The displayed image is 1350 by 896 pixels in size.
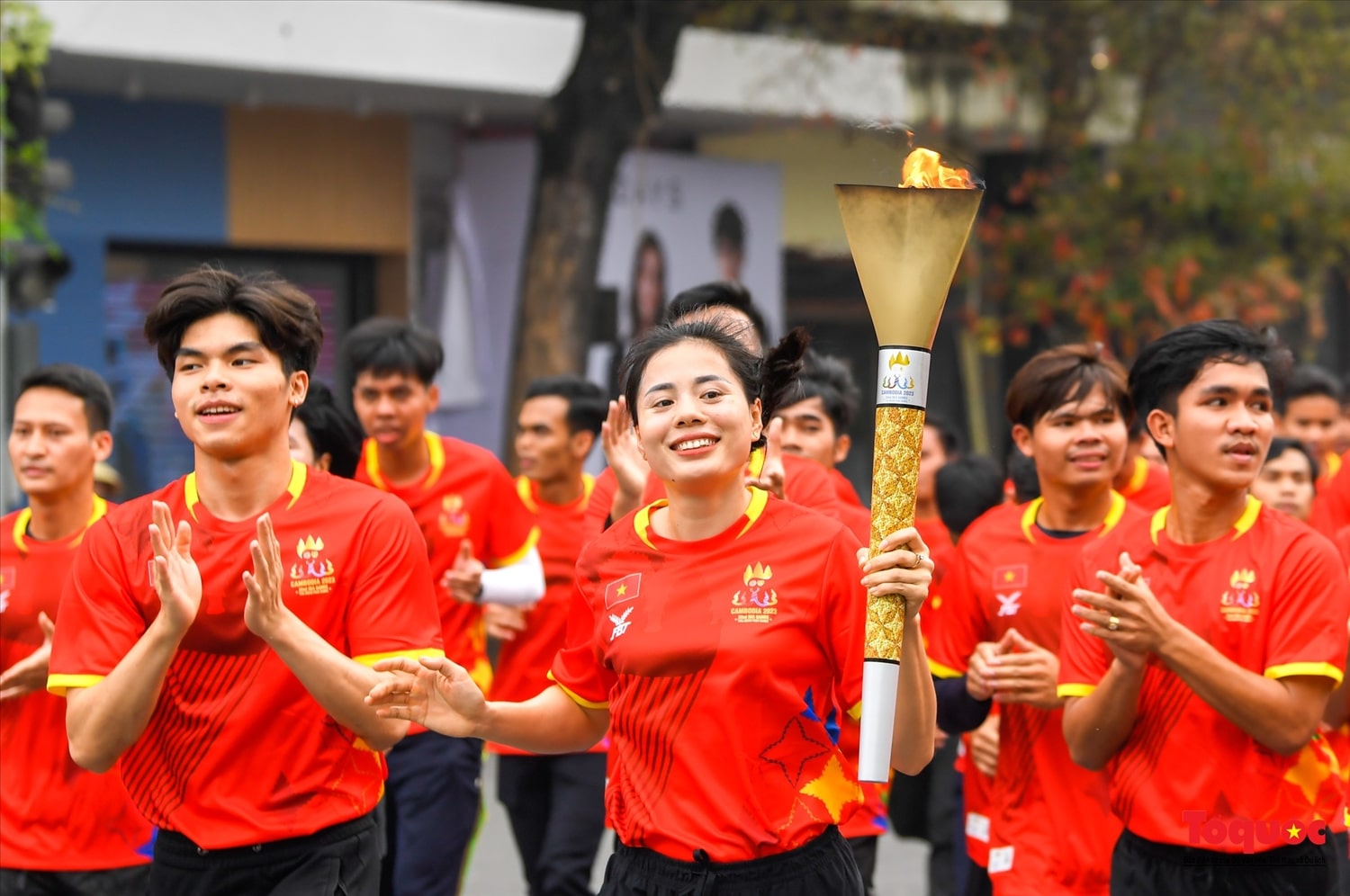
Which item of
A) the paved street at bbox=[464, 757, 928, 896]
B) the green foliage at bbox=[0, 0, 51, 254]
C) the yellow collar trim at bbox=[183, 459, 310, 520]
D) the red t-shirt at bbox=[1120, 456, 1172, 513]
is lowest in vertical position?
the paved street at bbox=[464, 757, 928, 896]

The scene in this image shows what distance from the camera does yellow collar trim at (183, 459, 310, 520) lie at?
177 inches

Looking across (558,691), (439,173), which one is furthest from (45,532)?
(439,173)

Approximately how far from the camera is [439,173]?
1733cm

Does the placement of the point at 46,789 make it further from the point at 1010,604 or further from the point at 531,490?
the point at 531,490

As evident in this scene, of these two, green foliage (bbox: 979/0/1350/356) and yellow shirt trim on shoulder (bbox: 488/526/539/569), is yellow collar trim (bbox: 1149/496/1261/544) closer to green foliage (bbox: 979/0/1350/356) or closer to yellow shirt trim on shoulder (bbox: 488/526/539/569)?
yellow shirt trim on shoulder (bbox: 488/526/539/569)

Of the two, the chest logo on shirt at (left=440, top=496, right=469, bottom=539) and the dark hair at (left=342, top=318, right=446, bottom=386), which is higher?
the dark hair at (left=342, top=318, right=446, bottom=386)

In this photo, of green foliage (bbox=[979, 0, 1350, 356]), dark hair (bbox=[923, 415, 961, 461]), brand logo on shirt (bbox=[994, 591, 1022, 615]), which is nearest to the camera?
brand logo on shirt (bbox=[994, 591, 1022, 615])

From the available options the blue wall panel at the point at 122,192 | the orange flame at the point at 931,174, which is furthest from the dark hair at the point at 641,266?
the orange flame at the point at 931,174

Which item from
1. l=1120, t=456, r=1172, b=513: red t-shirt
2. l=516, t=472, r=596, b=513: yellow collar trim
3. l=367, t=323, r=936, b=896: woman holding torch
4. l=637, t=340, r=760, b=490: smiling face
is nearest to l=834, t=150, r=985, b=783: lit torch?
l=367, t=323, r=936, b=896: woman holding torch

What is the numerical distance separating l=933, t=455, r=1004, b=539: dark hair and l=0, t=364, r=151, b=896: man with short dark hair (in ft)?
12.4

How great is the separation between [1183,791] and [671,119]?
13.5m

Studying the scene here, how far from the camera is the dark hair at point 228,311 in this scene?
4.47 metres

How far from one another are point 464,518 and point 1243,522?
3372mm

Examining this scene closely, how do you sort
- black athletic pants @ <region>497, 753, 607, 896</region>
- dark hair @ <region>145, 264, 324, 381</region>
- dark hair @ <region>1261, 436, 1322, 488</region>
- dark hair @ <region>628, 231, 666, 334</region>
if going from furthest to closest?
dark hair @ <region>628, 231, 666, 334</region> < dark hair @ <region>1261, 436, 1322, 488</region> < black athletic pants @ <region>497, 753, 607, 896</region> < dark hair @ <region>145, 264, 324, 381</region>
